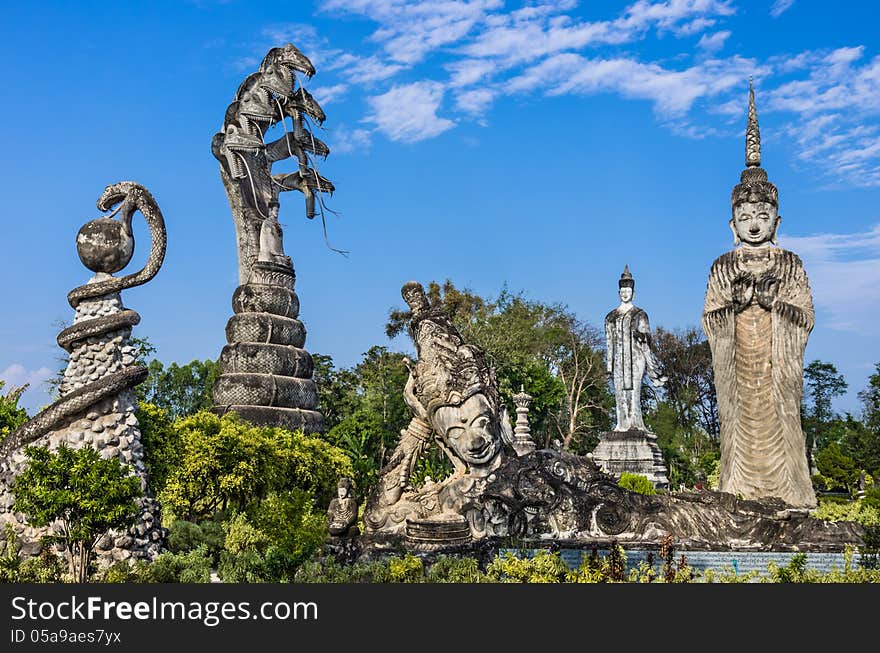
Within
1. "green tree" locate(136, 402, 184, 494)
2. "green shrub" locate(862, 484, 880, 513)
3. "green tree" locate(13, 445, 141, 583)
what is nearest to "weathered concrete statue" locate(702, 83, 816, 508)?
"green shrub" locate(862, 484, 880, 513)

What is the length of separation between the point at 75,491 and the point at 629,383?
22.1 meters

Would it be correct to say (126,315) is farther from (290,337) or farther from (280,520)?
(290,337)

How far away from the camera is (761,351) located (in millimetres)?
12062

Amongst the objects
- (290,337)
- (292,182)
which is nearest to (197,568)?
(290,337)

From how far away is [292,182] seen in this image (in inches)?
939

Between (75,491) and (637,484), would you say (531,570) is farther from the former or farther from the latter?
(637,484)

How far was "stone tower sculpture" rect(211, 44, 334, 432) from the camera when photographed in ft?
68.3

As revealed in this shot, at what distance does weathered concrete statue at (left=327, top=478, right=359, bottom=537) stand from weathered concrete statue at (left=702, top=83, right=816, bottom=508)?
5003mm

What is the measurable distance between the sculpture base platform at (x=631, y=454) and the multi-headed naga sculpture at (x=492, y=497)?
16.3 m

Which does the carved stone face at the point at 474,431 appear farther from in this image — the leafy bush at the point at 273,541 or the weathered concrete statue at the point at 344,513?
the leafy bush at the point at 273,541

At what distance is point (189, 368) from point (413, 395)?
28870 millimetres

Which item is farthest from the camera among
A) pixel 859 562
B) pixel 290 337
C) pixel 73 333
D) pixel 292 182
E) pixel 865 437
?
pixel 865 437

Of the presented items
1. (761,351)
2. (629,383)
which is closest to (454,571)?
(761,351)

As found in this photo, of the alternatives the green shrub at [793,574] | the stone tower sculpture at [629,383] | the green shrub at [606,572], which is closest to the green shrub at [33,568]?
the green shrub at [606,572]
